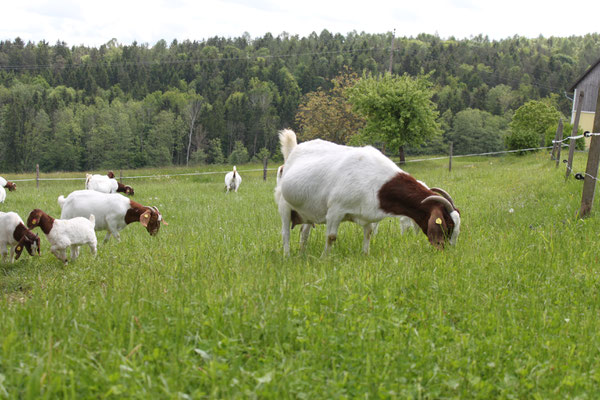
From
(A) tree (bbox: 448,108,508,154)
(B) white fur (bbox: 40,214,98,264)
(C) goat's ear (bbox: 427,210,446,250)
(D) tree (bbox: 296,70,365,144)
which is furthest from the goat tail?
(A) tree (bbox: 448,108,508,154)

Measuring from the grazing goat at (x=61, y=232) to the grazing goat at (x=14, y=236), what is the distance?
162 millimetres

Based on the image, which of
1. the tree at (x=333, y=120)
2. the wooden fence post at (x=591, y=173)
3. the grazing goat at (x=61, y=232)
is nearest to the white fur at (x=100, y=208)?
the grazing goat at (x=61, y=232)

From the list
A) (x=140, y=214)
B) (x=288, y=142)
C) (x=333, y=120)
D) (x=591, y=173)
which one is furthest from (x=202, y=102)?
(x=591, y=173)

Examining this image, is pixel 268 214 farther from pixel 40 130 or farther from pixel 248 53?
pixel 248 53

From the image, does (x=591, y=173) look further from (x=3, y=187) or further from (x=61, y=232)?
(x=3, y=187)

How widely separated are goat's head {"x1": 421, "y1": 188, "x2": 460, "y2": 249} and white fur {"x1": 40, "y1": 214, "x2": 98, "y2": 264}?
5449mm

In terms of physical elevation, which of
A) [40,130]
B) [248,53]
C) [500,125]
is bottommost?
[40,130]

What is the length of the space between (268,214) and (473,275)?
7.93 metres

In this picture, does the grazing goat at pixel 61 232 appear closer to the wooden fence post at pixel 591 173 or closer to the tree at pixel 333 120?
the wooden fence post at pixel 591 173

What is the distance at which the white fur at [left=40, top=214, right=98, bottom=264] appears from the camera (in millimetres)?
7805

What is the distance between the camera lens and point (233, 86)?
126m

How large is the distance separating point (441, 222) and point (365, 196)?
42.6 inches

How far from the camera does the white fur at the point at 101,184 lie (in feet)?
56.4

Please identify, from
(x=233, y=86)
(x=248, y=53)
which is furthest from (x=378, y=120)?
(x=248, y=53)
